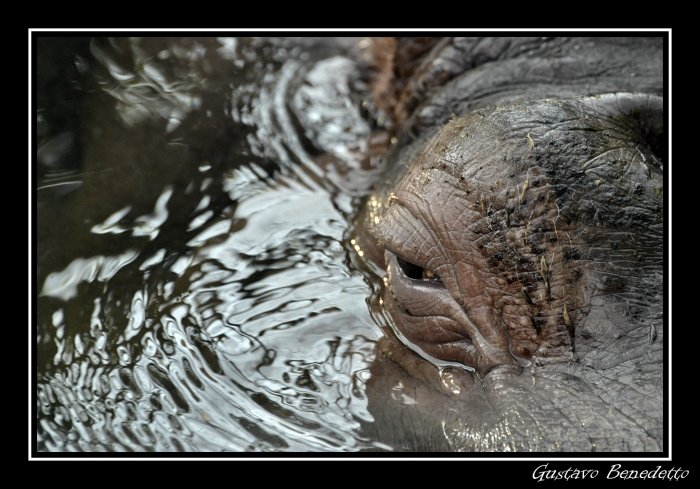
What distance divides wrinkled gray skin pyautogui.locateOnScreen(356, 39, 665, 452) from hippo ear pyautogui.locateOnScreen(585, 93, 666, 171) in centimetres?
1

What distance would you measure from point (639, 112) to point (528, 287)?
1.40m

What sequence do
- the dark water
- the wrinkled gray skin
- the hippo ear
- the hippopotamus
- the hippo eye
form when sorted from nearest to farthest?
the wrinkled gray skin
the hippopotamus
the dark water
the hippo eye
the hippo ear

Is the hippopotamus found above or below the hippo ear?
below

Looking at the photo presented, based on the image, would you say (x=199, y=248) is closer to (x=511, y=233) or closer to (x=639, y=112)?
(x=511, y=233)

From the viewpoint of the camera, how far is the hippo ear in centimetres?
374

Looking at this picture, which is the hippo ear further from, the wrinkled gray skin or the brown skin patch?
the brown skin patch

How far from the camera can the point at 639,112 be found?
3.88m

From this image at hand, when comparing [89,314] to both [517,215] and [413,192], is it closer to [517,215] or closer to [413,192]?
[413,192]

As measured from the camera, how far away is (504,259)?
10.5ft

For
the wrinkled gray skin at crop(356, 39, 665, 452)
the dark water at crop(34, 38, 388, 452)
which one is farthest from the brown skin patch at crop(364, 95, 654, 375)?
the dark water at crop(34, 38, 388, 452)

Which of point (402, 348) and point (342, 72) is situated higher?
point (342, 72)

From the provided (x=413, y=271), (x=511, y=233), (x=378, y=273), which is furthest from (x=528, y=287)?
(x=378, y=273)

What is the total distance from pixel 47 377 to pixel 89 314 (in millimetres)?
434
